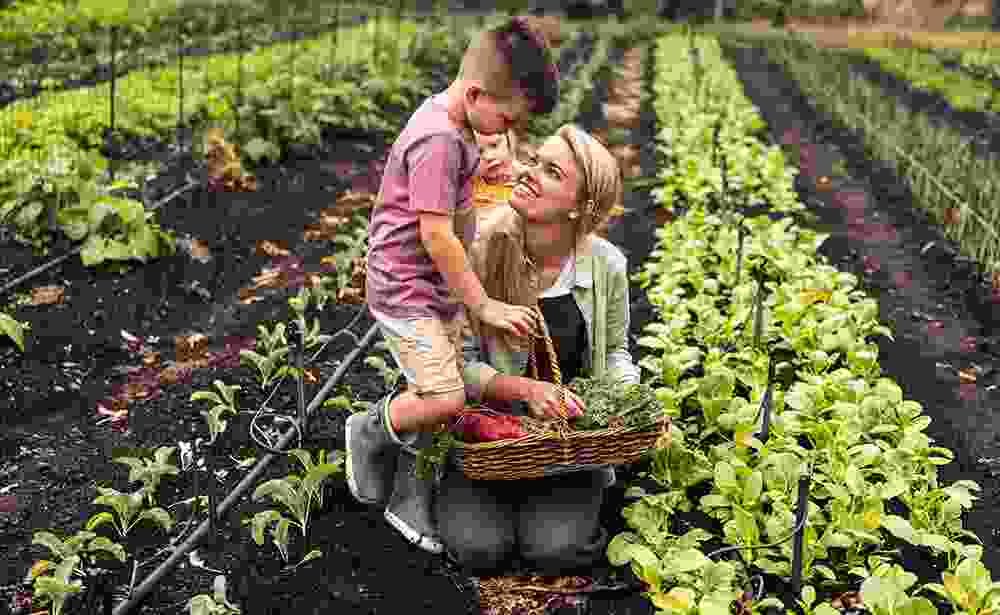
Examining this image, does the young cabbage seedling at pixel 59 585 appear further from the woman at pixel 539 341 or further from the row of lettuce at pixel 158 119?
the row of lettuce at pixel 158 119

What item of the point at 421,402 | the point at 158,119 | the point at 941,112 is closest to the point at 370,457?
the point at 421,402

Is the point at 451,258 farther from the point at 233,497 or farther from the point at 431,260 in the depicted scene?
the point at 233,497

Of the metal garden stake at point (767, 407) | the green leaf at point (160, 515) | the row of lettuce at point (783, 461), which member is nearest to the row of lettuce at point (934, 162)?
the row of lettuce at point (783, 461)

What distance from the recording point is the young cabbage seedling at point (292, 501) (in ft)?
10.8

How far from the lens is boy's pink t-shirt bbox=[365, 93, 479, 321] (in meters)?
3.07

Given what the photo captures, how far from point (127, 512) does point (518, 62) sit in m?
1.79

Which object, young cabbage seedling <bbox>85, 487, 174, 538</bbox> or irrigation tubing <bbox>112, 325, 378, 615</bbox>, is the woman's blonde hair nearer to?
irrigation tubing <bbox>112, 325, 378, 615</bbox>

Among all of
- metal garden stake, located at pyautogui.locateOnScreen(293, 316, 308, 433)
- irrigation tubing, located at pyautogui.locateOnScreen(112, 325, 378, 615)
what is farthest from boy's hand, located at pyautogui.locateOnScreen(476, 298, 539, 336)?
irrigation tubing, located at pyautogui.locateOnScreen(112, 325, 378, 615)

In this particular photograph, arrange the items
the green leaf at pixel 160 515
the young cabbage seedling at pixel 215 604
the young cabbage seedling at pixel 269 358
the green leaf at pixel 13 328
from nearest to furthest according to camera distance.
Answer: the young cabbage seedling at pixel 215 604, the green leaf at pixel 160 515, the young cabbage seedling at pixel 269 358, the green leaf at pixel 13 328

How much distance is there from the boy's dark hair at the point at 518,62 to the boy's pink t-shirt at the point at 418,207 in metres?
0.18

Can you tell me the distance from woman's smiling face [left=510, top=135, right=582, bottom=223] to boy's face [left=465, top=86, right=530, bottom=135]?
0.23 metres

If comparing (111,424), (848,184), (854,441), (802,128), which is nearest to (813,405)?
(854,441)

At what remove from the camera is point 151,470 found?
361 cm

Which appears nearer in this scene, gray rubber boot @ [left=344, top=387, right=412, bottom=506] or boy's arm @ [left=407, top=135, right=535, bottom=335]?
boy's arm @ [left=407, top=135, right=535, bottom=335]
